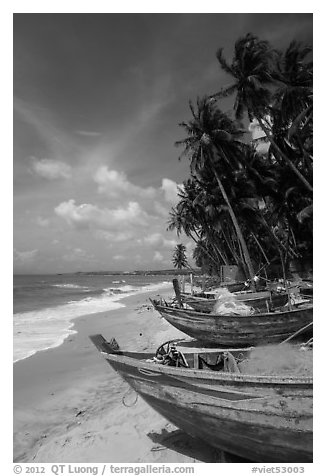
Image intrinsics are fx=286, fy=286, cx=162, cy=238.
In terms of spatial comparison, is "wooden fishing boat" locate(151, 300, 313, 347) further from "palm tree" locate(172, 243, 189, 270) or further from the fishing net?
"palm tree" locate(172, 243, 189, 270)

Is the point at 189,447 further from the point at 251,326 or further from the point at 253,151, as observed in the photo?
the point at 253,151

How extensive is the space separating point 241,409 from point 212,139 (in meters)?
17.8

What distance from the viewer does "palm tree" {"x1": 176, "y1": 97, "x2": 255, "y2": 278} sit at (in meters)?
18.6

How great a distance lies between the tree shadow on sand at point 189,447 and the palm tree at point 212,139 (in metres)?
14.4

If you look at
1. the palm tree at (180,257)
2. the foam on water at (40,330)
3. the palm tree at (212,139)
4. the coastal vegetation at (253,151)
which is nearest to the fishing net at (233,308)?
the coastal vegetation at (253,151)

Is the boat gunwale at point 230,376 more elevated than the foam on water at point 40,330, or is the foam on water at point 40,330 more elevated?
the boat gunwale at point 230,376

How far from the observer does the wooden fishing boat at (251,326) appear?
7.88 meters

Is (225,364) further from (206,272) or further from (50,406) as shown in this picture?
(206,272)

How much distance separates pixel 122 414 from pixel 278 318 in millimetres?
4763

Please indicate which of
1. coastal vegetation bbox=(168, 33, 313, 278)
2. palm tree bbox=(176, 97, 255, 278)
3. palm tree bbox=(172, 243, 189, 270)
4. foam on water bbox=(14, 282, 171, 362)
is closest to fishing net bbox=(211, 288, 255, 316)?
coastal vegetation bbox=(168, 33, 313, 278)

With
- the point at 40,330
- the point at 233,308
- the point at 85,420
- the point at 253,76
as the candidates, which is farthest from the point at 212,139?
the point at 85,420

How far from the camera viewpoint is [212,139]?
18.9m

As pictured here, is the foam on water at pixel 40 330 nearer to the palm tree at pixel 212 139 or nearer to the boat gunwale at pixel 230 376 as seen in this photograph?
the boat gunwale at pixel 230 376

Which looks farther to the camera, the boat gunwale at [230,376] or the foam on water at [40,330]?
the foam on water at [40,330]
